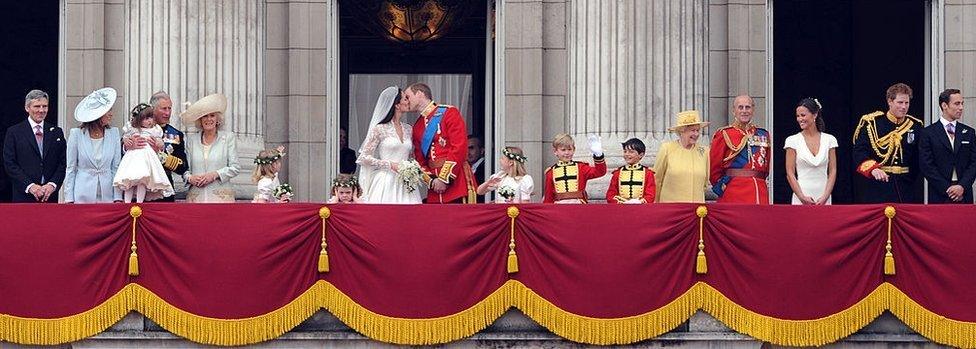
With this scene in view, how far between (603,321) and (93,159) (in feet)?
17.4

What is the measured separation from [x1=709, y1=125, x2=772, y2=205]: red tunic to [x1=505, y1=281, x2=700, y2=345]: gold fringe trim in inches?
101

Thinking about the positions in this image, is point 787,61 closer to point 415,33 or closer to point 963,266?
point 415,33

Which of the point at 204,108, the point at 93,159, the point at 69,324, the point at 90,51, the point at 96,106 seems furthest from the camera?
the point at 90,51

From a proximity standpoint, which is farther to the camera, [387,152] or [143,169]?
[387,152]

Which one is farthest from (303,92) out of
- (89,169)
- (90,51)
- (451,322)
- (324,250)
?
(451,322)

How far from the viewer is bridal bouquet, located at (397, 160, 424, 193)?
2023 centimetres

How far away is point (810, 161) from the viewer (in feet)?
67.3

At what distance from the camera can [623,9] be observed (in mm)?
22750

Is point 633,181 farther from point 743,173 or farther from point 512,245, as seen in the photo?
point 512,245

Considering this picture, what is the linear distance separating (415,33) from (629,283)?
9794mm

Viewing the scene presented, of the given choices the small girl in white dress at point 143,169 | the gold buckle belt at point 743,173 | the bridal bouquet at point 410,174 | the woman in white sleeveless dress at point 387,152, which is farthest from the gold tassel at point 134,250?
the gold buckle belt at point 743,173

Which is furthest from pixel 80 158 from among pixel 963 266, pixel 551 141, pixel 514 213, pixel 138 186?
pixel 963 266

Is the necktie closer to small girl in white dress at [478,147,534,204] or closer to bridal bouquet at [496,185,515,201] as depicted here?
small girl in white dress at [478,147,534,204]

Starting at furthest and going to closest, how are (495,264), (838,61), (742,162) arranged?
(838,61) < (742,162) < (495,264)
